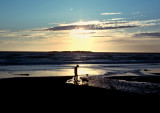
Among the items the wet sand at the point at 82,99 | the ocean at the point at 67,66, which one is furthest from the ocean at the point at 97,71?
the wet sand at the point at 82,99

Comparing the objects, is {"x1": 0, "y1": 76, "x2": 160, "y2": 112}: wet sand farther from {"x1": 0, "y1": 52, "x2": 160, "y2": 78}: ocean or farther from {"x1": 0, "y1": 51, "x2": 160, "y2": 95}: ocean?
{"x1": 0, "y1": 52, "x2": 160, "y2": 78}: ocean

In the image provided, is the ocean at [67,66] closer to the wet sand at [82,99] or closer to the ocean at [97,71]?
the ocean at [97,71]

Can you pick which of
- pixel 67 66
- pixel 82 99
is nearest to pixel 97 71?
pixel 67 66

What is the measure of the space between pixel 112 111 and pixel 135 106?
1.14m

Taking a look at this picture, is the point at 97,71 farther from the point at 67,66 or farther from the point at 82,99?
the point at 82,99

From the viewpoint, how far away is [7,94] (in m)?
11.1

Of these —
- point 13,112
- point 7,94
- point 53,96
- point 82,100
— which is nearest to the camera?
point 13,112

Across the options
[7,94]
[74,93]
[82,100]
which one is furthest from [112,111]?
[7,94]

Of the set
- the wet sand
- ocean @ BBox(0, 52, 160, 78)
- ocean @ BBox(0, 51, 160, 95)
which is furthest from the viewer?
ocean @ BBox(0, 52, 160, 78)

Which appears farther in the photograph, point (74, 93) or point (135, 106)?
point (74, 93)

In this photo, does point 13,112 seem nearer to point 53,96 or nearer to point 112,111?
point 53,96

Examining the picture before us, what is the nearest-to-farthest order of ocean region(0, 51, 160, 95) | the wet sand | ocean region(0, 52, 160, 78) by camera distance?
the wet sand → ocean region(0, 51, 160, 95) → ocean region(0, 52, 160, 78)

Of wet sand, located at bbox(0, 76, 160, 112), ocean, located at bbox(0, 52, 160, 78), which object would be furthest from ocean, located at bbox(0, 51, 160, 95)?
wet sand, located at bbox(0, 76, 160, 112)

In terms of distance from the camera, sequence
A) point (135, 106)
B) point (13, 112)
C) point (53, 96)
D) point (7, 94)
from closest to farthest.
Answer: point (13, 112), point (135, 106), point (53, 96), point (7, 94)
